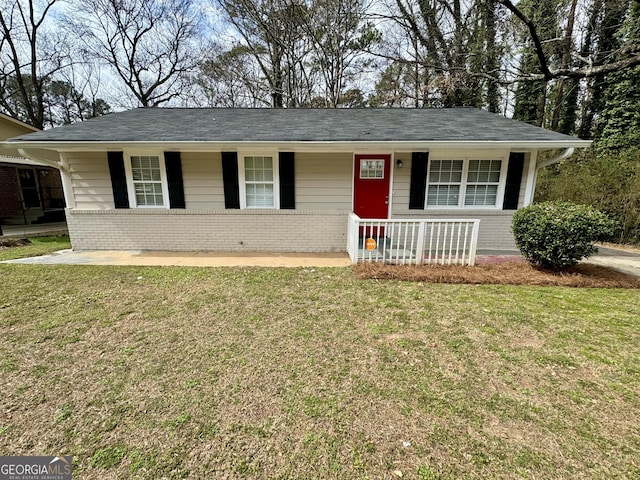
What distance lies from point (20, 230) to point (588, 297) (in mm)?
16324

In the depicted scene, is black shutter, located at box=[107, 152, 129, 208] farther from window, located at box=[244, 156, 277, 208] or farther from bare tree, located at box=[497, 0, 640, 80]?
bare tree, located at box=[497, 0, 640, 80]

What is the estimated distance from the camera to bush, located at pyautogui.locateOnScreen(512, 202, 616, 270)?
4957 millimetres

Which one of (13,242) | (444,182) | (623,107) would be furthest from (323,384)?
(623,107)

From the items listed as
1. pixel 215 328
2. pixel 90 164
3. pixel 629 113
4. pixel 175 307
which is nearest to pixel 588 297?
pixel 215 328

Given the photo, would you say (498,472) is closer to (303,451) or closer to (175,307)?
(303,451)

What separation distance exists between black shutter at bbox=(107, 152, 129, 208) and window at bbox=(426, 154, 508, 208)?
7378 millimetres

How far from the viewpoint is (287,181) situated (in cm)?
681

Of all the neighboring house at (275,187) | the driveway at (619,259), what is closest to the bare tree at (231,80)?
the neighboring house at (275,187)

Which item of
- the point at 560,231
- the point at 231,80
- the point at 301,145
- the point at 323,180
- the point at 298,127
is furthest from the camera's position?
the point at 231,80

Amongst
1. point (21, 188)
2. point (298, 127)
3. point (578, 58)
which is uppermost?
point (578, 58)

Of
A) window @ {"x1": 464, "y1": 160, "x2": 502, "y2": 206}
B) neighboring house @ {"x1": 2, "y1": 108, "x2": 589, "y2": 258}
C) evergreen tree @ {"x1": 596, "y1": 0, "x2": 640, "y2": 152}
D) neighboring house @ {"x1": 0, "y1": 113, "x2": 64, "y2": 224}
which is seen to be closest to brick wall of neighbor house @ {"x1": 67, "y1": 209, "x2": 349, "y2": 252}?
neighboring house @ {"x1": 2, "y1": 108, "x2": 589, "y2": 258}

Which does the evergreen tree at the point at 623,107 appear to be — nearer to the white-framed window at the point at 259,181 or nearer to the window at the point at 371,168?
the window at the point at 371,168

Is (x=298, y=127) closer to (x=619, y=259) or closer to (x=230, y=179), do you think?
(x=230, y=179)

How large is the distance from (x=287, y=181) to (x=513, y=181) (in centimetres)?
544
